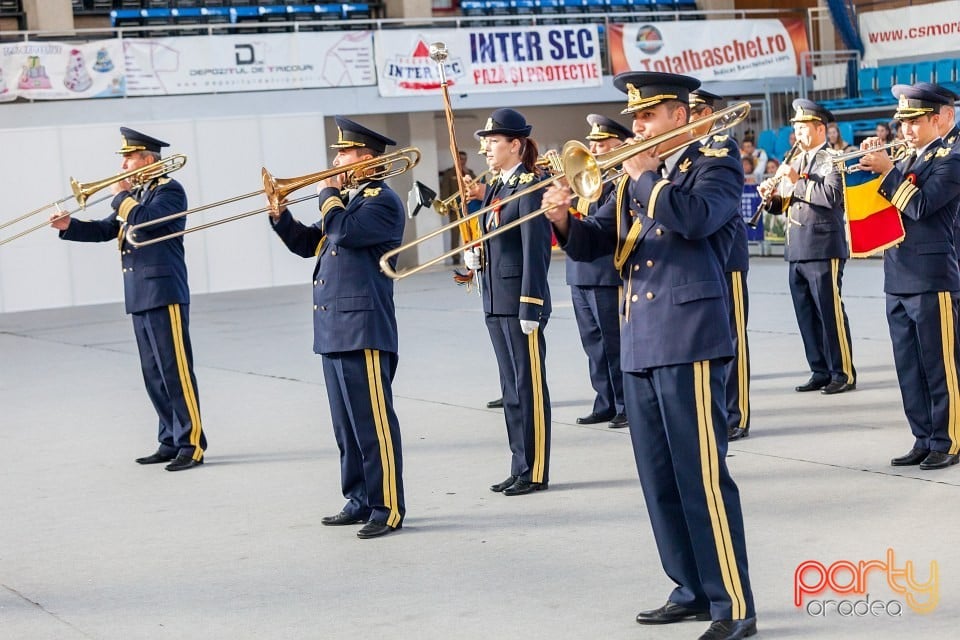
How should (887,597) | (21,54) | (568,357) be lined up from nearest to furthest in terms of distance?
(887,597)
(568,357)
(21,54)

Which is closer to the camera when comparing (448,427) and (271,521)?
(271,521)

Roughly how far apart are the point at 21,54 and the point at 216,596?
15.7 metres

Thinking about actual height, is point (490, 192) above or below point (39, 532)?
above

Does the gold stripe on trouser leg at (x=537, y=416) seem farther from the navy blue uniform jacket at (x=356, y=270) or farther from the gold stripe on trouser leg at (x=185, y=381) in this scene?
the gold stripe on trouser leg at (x=185, y=381)

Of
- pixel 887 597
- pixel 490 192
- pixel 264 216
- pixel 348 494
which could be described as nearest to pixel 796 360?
pixel 490 192

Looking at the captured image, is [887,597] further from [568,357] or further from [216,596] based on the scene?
[568,357]

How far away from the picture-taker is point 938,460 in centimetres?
687

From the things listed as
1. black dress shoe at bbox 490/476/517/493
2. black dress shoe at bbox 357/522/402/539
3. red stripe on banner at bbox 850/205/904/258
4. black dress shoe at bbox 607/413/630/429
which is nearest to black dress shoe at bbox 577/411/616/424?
black dress shoe at bbox 607/413/630/429

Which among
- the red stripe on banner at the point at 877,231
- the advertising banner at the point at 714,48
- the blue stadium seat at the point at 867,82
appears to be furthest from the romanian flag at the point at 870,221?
the blue stadium seat at the point at 867,82

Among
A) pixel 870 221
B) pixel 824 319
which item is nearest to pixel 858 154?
pixel 870 221

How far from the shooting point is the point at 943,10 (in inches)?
904

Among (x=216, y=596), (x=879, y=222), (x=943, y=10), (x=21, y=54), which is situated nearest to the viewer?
(x=216, y=596)

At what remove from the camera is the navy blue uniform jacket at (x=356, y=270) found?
6230 mm

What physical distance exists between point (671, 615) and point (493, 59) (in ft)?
60.3
